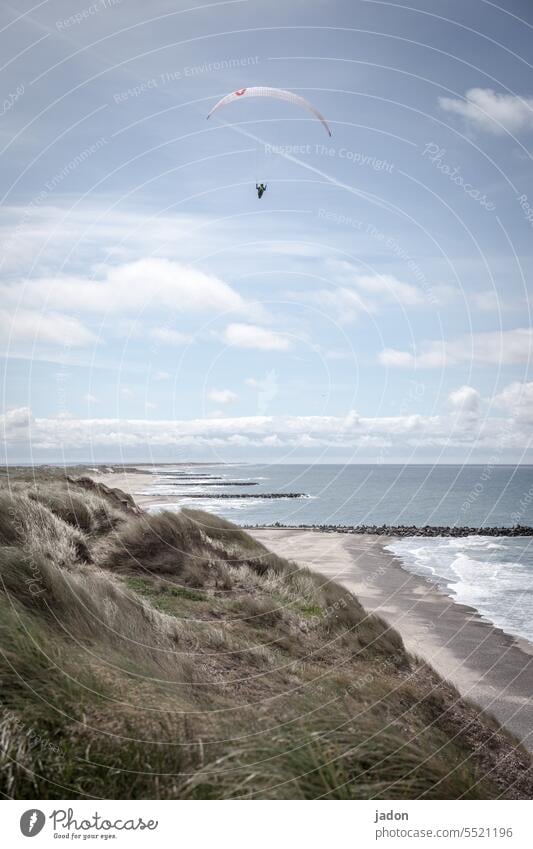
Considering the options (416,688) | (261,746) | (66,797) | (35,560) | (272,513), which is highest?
(35,560)

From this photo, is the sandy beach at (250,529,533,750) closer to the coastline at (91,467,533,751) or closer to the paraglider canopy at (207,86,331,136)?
the coastline at (91,467,533,751)

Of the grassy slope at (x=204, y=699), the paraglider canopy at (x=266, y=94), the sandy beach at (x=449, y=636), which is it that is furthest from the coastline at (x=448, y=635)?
the paraglider canopy at (x=266, y=94)

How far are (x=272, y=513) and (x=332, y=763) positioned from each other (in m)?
60.0

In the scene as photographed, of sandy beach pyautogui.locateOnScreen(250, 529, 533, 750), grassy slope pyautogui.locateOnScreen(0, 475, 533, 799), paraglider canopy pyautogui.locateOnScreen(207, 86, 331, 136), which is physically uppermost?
paraglider canopy pyautogui.locateOnScreen(207, 86, 331, 136)

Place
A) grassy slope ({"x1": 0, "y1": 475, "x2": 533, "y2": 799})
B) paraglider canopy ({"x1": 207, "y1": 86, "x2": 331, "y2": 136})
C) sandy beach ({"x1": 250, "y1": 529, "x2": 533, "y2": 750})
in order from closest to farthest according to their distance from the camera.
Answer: grassy slope ({"x1": 0, "y1": 475, "x2": 533, "y2": 799}) → paraglider canopy ({"x1": 207, "y1": 86, "x2": 331, "y2": 136}) → sandy beach ({"x1": 250, "y1": 529, "x2": 533, "y2": 750})

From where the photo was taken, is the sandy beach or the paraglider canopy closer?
the paraglider canopy

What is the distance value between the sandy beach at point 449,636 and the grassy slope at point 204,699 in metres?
2.77

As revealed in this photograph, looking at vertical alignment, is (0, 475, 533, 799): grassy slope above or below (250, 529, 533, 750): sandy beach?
above

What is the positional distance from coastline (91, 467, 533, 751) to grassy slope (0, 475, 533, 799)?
266cm

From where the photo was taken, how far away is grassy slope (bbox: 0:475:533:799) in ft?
14.8

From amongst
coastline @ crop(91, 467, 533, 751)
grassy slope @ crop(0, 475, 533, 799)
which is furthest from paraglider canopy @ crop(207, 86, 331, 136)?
coastline @ crop(91, 467, 533, 751)
